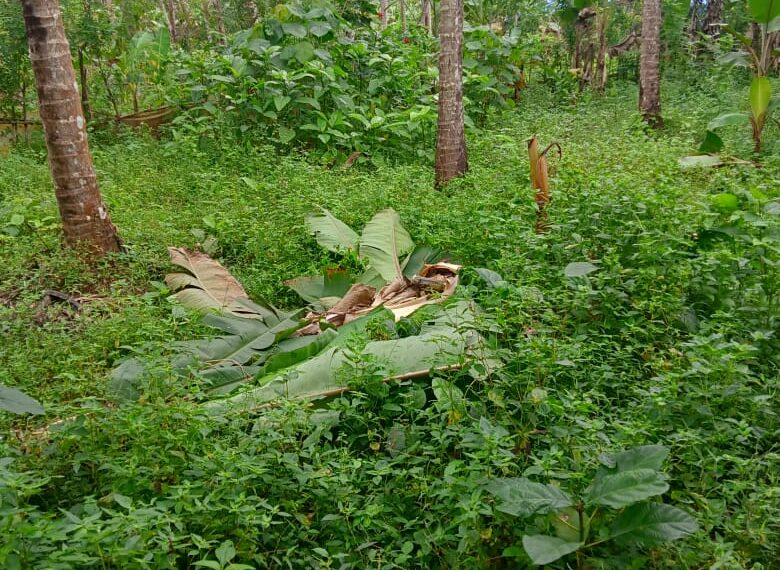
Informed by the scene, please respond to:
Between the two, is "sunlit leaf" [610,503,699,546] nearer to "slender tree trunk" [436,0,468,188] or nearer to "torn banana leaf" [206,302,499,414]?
"torn banana leaf" [206,302,499,414]

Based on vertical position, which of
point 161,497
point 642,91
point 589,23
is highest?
point 589,23

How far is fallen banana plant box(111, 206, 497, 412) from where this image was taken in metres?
3.07

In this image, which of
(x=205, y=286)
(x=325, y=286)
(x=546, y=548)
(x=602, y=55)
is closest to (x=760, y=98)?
(x=602, y=55)

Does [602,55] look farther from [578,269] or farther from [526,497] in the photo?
[526,497]

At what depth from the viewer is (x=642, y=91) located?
31.8 ft

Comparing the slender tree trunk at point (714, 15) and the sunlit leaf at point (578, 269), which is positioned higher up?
the slender tree trunk at point (714, 15)

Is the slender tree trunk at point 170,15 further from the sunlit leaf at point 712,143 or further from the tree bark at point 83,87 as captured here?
the sunlit leaf at point 712,143

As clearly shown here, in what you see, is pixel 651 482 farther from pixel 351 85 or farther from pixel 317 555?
pixel 351 85

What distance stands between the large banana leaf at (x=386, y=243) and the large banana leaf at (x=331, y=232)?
162 mm

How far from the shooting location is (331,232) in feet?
17.2

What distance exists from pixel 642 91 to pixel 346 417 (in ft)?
28.1

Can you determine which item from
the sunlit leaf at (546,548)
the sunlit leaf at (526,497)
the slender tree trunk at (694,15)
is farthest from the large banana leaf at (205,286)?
the slender tree trunk at (694,15)

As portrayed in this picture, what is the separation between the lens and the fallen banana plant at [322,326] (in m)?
3.07

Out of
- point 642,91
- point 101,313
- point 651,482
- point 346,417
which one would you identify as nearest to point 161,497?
point 346,417
